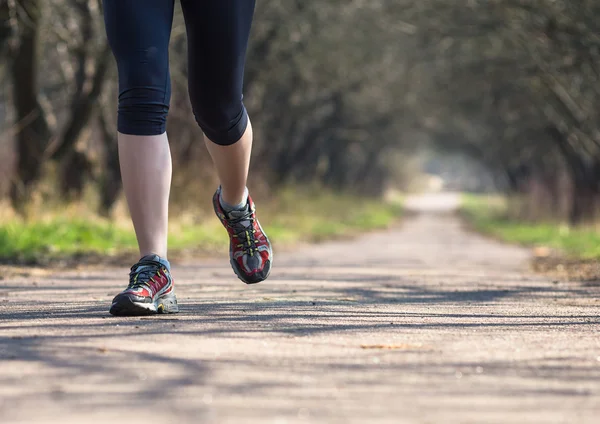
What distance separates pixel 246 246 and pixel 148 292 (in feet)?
2.69

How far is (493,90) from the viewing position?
27.0m

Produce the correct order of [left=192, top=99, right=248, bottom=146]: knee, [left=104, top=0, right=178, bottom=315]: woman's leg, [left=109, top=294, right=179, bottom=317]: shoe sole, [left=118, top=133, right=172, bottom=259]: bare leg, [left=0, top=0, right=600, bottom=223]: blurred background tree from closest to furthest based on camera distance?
[left=109, top=294, right=179, bottom=317]: shoe sole
[left=104, top=0, right=178, bottom=315]: woman's leg
[left=118, top=133, right=172, bottom=259]: bare leg
[left=192, top=99, right=248, bottom=146]: knee
[left=0, top=0, right=600, bottom=223]: blurred background tree

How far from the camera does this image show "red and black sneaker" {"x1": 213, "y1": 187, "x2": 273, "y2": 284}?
4.84 m

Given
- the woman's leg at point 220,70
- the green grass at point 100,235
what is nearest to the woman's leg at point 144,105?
the woman's leg at point 220,70

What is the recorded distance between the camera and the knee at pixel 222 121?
15.0 feet

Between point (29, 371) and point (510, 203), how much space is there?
4252 cm

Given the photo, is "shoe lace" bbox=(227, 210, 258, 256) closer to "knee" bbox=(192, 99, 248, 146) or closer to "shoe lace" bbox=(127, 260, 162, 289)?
"knee" bbox=(192, 99, 248, 146)

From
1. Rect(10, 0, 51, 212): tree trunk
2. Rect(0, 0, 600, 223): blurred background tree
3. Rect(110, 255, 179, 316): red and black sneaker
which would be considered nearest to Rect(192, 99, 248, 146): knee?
Rect(110, 255, 179, 316): red and black sneaker

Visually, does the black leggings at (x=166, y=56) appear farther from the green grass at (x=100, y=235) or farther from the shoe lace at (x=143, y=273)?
the green grass at (x=100, y=235)

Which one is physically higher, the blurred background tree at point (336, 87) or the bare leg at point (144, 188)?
the blurred background tree at point (336, 87)

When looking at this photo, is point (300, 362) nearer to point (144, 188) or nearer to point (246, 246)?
point (144, 188)

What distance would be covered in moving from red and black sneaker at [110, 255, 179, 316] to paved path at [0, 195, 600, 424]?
76 millimetres

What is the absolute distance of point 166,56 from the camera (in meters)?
4.36

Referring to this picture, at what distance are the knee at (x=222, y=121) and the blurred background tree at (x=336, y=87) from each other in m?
5.87
